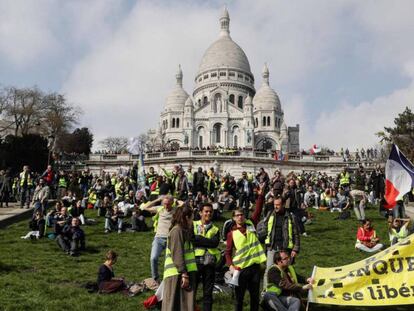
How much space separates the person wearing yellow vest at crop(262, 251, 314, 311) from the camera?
6.70 metres

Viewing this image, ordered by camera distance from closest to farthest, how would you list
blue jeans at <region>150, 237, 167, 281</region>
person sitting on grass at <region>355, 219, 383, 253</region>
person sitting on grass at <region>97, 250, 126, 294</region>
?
person sitting on grass at <region>97, 250, 126, 294</region>
blue jeans at <region>150, 237, 167, 281</region>
person sitting on grass at <region>355, 219, 383, 253</region>

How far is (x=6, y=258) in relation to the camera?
34.7 ft

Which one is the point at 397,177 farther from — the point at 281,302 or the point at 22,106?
the point at 22,106

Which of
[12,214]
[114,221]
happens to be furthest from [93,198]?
[114,221]

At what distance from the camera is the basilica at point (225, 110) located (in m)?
82.7

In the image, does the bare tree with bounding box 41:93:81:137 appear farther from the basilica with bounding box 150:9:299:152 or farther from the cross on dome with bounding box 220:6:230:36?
the cross on dome with bounding box 220:6:230:36

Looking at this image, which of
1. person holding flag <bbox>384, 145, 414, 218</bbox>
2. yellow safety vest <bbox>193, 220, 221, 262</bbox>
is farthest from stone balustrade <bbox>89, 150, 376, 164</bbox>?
yellow safety vest <bbox>193, 220, 221, 262</bbox>

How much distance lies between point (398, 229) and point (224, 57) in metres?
92.0

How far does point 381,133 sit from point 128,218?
2083 cm

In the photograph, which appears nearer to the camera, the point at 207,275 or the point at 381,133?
the point at 207,275

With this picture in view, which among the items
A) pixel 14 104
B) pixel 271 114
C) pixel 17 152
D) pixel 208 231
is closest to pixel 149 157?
pixel 17 152

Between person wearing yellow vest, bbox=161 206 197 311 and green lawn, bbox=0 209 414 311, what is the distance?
151 centimetres

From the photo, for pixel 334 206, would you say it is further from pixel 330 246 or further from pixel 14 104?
pixel 14 104

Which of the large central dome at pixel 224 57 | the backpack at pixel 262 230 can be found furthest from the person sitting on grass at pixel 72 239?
the large central dome at pixel 224 57
